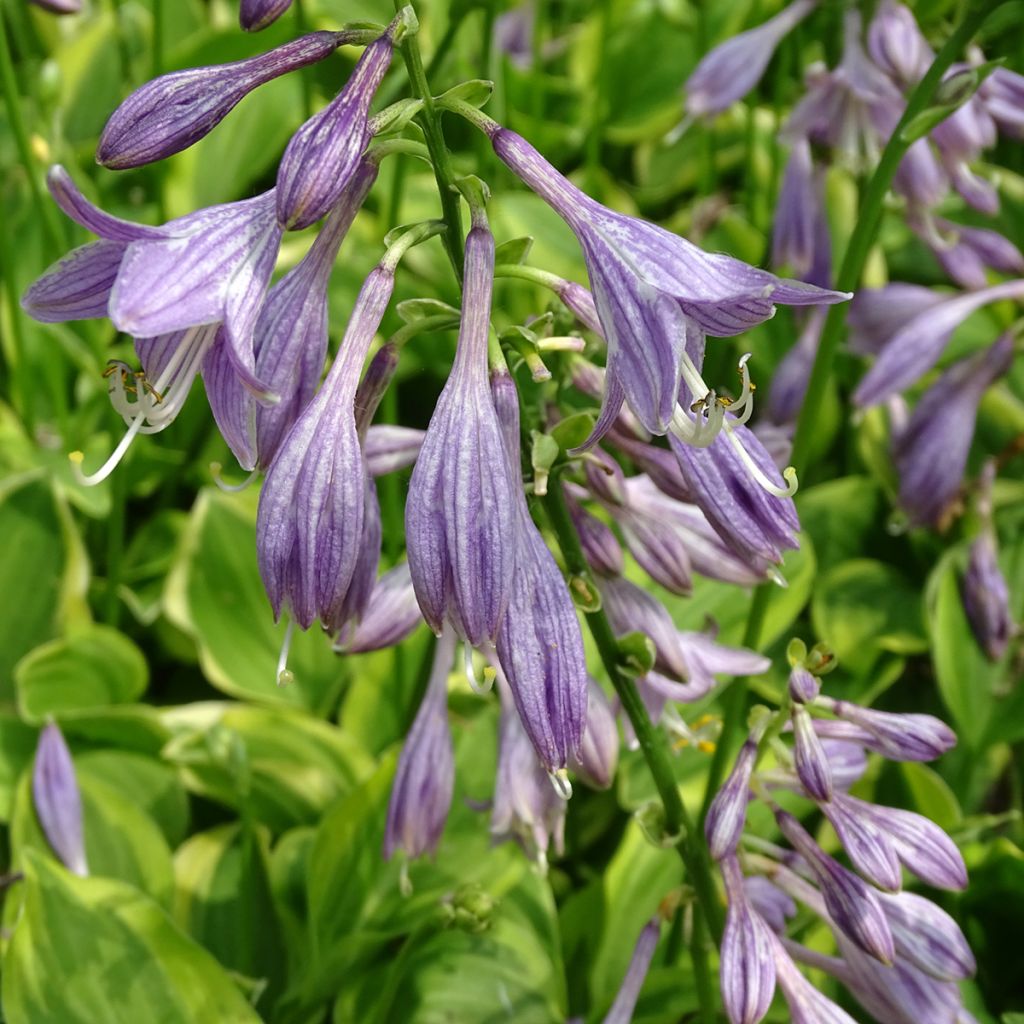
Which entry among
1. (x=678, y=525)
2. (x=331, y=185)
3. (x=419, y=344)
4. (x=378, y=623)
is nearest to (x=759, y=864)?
(x=678, y=525)

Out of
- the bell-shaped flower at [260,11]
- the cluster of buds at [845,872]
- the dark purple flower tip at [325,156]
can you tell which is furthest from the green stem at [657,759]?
the bell-shaped flower at [260,11]

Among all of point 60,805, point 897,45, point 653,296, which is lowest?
point 60,805

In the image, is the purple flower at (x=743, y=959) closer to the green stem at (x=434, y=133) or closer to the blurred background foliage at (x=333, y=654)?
the blurred background foliage at (x=333, y=654)

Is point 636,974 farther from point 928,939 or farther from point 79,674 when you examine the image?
point 79,674

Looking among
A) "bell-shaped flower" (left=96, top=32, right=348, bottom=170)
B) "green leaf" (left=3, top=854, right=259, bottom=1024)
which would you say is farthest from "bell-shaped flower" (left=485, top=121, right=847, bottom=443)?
"green leaf" (left=3, top=854, right=259, bottom=1024)

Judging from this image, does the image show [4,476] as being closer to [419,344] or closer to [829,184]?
[419,344]

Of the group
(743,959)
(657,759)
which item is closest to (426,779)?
(657,759)

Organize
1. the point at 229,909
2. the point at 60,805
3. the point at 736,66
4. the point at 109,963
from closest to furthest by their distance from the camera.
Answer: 1. the point at 109,963
2. the point at 60,805
3. the point at 229,909
4. the point at 736,66
